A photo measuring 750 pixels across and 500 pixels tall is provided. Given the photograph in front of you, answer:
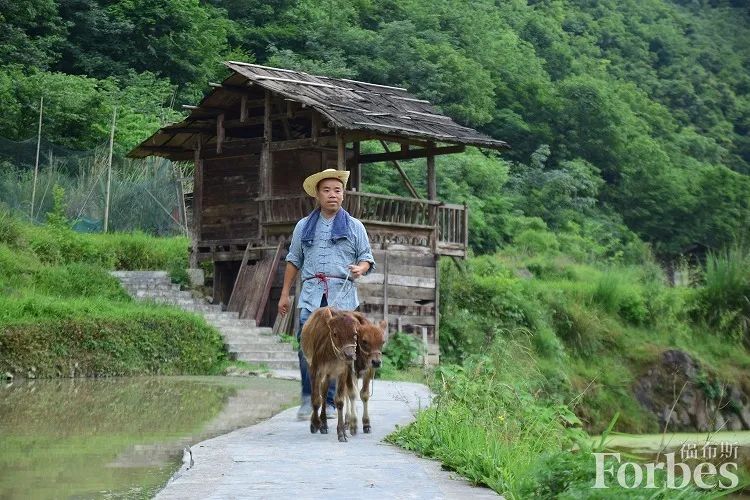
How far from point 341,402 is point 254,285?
1645cm

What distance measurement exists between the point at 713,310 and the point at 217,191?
13952 mm

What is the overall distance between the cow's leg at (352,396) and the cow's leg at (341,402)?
39 mm

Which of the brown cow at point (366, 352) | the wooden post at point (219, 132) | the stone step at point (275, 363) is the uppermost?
the wooden post at point (219, 132)

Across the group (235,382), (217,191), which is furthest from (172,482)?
(217,191)

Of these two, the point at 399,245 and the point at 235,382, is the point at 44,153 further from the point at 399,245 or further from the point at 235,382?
the point at 235,382

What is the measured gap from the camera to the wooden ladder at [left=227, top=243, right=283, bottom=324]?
25625 mm

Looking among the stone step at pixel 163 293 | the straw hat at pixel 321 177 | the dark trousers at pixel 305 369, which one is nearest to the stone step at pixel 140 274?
the stone step at pixel 163 293

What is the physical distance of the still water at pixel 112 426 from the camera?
322 inches

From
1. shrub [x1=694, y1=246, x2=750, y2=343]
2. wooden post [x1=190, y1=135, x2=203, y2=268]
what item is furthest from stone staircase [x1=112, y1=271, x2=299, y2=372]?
shrub [x1=694, y1=246, x2=750, y2=343]

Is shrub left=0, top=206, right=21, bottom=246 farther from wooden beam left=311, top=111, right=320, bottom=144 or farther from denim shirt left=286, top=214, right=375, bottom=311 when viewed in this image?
denim shirt left=286, top=214, right=375, bottom=311

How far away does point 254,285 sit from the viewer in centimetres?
2597

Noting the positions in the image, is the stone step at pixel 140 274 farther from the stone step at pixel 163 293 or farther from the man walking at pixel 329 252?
the man walking at pixel 329 252

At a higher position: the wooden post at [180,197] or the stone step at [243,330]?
the wooden post at [180,197]

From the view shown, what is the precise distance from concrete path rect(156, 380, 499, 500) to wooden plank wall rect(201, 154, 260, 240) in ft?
56.1
